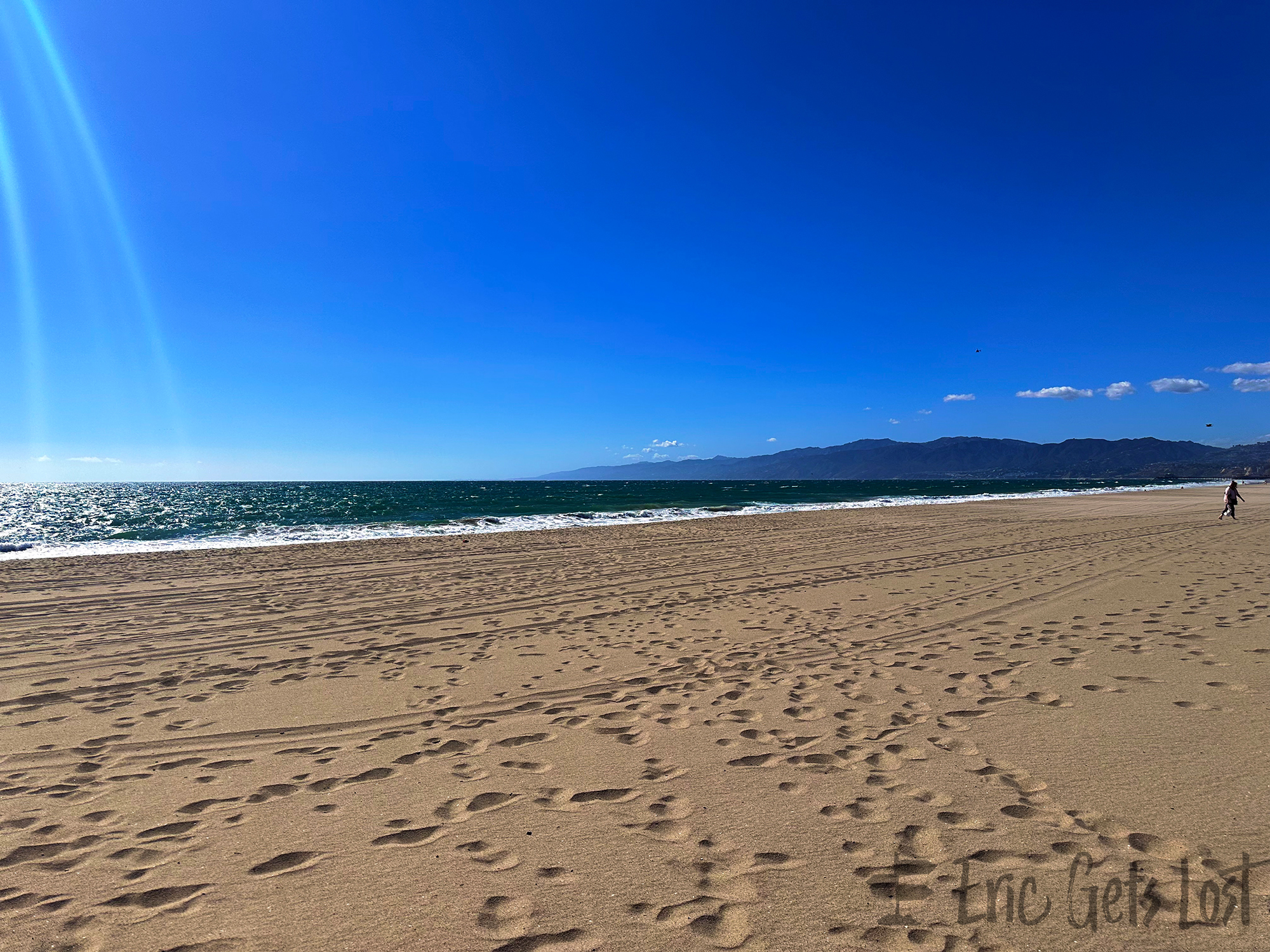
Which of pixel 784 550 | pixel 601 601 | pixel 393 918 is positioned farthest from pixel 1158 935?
pixel 784 550

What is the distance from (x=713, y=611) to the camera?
8766mm

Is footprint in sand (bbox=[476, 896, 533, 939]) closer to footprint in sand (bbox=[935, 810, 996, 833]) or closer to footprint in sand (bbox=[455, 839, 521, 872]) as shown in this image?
footprint in sand (bbox=[455, 839, 521, 872])

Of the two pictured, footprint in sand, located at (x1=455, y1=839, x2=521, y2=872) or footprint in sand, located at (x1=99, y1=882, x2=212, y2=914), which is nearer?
footprint in sand, located at (x1=99, y1=882, x2=212, y2=914)

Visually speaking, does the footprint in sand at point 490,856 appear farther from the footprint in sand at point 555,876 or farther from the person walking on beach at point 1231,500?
the person walking on beach at point 1231,500

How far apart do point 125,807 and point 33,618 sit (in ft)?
27.3

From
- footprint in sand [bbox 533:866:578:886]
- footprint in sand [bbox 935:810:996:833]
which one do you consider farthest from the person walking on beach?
footprint in sand [bbox 533:866:578:886]

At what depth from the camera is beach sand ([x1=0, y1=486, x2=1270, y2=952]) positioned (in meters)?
2.62

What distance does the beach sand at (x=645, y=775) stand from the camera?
8.59 ft

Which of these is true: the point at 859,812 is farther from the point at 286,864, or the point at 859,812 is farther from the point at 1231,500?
the point at 1231,500

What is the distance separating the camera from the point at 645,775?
388 centimetres

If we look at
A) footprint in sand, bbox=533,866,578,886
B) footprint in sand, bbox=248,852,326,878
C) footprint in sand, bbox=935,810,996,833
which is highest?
footprint in sand, bbox=935,810,996,833

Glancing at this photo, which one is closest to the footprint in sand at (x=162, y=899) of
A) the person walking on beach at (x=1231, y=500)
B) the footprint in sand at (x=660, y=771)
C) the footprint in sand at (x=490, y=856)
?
the footprint in sand at (x=490, y=856)

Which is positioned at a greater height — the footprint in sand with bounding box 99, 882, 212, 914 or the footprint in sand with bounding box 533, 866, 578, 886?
the footprint in sand with bounding box 99, 882, 212, 914

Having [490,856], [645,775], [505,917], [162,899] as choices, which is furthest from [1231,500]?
[162,899]
